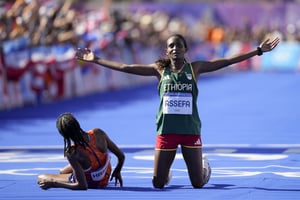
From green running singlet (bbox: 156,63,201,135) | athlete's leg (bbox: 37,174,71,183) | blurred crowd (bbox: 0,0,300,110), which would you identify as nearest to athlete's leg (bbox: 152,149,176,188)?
green running singlet (bbox: 156,63,201,135)

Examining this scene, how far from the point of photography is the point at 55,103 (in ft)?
82.2

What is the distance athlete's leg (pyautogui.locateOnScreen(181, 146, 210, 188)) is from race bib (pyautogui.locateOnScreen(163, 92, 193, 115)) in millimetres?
414

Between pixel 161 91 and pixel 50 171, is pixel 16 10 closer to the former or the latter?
pixel 50 171

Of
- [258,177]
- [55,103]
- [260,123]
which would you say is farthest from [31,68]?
[258,177]

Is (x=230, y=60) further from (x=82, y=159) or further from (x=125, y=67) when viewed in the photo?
(x=82, y=159)

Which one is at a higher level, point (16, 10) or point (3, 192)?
point (16, 10)

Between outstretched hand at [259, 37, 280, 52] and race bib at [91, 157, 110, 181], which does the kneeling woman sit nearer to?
race bib at [91, 157, 110, 181]

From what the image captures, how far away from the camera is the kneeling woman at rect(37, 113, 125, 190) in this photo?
33.5 feet

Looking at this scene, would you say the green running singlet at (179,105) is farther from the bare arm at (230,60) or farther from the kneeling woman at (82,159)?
the kneeling woman at (82,159)

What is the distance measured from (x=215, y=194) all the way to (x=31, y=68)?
14703 millimetres

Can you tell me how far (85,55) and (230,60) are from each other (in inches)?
63.9

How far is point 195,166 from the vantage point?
34.7ft

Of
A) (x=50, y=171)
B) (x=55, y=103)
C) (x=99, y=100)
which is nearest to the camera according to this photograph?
A: (x=50, y=171)

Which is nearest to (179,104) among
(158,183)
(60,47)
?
(158,183)
